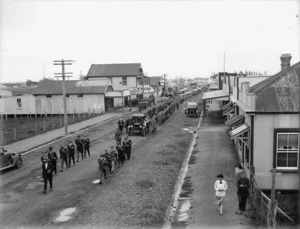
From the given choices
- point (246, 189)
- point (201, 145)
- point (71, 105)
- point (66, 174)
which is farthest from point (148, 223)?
point (71, 105)

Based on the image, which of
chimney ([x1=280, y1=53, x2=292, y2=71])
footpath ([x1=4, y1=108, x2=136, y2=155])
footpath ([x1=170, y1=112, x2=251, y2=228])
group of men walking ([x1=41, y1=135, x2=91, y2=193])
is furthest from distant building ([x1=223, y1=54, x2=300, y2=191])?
footpath ([x1=4, y1=108, x2=136, y2=155])

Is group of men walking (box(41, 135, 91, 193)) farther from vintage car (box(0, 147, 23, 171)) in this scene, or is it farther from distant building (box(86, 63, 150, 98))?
distant building (box(86, 63, 150, 98))

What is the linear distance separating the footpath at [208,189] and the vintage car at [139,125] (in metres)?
5.08

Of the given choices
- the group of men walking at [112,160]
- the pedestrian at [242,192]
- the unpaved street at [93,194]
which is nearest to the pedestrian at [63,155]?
the unpaved street at [93,194]

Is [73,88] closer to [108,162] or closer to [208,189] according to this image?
[108,162]

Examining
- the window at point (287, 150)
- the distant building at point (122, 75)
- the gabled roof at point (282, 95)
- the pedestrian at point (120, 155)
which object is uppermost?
the distant building at point (122, 75)

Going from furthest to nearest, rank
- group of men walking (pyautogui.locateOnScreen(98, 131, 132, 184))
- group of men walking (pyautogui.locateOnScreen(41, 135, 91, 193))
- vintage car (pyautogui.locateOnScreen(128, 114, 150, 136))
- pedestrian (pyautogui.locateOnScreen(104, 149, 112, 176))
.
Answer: vintage car (pyautogui.locateOnScreen(128, 114, 150, 136)) < pedestrian (pyautogui.locateOnScreen(104, 149, 112, 176)) < group of men walking (pyautogui.locateOnScreen(98, 131, 132, 184)) < group of men walking (pyautogui.locateOnScreen(41, 135, 91, 193))

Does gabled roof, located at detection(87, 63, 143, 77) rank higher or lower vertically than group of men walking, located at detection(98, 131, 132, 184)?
higher

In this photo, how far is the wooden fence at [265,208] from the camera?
9188 mm

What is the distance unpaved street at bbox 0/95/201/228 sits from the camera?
37.3ft

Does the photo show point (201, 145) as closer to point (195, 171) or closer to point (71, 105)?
point (195, 171)

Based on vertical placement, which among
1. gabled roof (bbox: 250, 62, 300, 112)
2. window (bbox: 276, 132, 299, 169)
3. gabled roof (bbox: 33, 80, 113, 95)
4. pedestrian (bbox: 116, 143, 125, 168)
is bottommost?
pedestrian (bbox: 116, 143, 125, 168)

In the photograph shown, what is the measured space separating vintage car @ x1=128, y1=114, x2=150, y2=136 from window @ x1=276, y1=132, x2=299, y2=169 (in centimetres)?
1645

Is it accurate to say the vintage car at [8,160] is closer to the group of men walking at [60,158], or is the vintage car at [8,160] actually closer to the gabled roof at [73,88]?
the group of men walking at [60,158]
